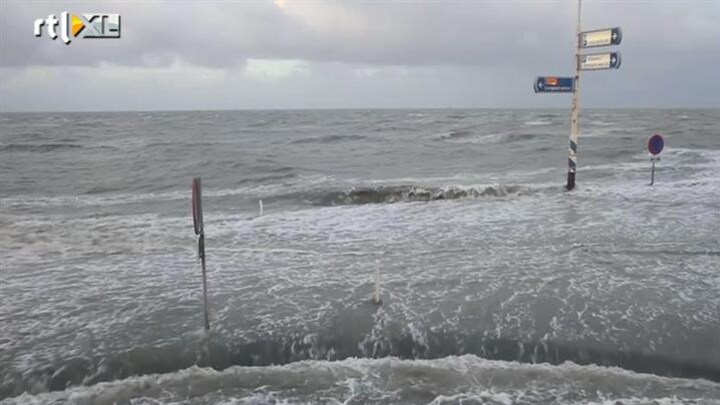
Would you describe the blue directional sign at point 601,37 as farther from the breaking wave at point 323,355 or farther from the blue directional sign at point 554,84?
the breaking wave at point 323,355

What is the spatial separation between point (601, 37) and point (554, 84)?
1.81 m

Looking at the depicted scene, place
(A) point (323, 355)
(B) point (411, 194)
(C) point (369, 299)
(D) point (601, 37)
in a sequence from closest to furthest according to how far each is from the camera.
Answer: (A) point (323, 355)
(C) point (369, 299)
(D) point (601, 37)
(B) point (411, 194)

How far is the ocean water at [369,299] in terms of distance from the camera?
6.10 meters

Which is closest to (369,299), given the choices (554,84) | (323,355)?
(323,355)

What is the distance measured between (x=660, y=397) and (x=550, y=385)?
1063 millimetres

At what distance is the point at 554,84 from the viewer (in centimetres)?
1683

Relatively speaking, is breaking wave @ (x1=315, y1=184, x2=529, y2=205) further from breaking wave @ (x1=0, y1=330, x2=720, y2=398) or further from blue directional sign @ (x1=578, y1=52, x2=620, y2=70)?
breaking wave @ (x1=0, y1=330, x2=720, y2=398)

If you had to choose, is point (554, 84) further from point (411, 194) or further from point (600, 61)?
point (411, 194)

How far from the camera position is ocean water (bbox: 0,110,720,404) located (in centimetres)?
610

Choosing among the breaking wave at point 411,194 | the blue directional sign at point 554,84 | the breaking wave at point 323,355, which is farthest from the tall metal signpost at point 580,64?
the breaking wave at point 323,355

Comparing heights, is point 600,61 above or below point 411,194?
above

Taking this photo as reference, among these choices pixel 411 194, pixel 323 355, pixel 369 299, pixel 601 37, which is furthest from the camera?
pixel 411 194

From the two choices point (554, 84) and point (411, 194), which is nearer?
point (554, 84)

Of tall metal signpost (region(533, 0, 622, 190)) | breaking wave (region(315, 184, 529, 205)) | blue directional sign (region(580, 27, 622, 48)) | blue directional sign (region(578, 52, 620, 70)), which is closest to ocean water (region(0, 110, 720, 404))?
breaking wave (region(315, 184, 529, 205))
